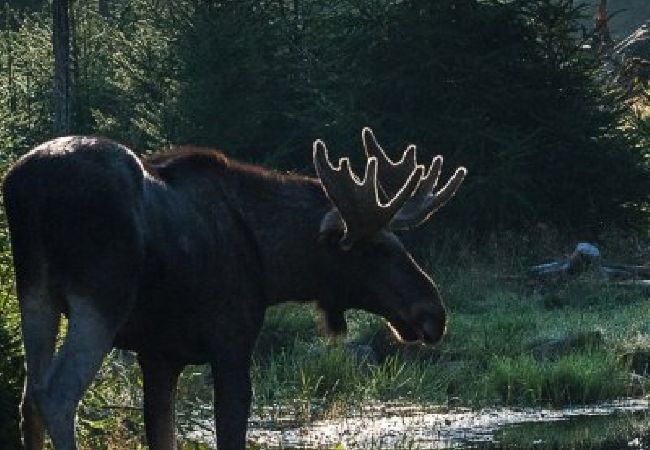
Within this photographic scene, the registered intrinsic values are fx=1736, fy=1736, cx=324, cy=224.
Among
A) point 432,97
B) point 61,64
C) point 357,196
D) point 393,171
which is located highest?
point 61,64

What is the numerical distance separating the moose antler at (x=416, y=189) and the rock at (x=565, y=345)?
7503mm

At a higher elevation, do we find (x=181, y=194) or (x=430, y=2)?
(x=430, y=2)

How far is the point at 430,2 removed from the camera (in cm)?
2431

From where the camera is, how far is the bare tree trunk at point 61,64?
2542 centimetres

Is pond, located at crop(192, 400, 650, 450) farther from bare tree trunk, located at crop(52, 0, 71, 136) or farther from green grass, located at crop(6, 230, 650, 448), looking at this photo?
bare tree trunk, located at crop(52, 0, 71, 136)

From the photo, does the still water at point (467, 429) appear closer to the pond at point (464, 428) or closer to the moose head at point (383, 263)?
the pond at point (464, 428)

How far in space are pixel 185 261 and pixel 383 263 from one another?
1.44 meters

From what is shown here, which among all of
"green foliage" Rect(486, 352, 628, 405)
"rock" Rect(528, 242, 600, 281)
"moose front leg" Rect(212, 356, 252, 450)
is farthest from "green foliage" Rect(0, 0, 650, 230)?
"moose front leg" Rect(212, 356, 252, 450)

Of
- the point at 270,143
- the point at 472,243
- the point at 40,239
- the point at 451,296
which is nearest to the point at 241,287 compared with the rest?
the point at 40,239

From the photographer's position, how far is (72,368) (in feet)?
24.3

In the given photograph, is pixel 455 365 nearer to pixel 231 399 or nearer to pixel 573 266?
pixel 573 266

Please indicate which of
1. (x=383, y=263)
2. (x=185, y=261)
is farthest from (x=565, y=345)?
(x=185, y=261)

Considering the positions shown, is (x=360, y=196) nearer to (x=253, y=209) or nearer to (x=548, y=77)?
(x=253, y=209)

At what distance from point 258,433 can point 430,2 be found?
12.5 m
